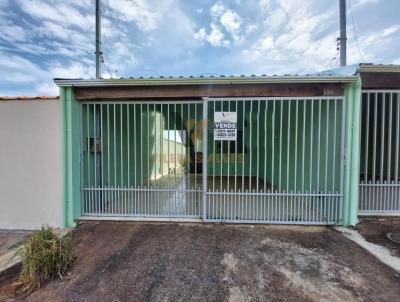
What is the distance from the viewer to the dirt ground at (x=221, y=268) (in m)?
2.04

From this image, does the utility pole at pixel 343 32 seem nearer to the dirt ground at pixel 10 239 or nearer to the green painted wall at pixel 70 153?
the green painted wall at pixel 70 153

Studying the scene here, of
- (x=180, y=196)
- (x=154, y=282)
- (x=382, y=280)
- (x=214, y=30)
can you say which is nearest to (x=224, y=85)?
(x=180, y=196)

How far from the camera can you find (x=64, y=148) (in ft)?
11.9

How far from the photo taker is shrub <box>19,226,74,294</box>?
2211mm

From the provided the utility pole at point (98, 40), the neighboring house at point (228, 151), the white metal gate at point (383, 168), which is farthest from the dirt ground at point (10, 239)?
the white metal gate at point (383, 168)

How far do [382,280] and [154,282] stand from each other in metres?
2.38

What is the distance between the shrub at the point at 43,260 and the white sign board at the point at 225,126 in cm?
260

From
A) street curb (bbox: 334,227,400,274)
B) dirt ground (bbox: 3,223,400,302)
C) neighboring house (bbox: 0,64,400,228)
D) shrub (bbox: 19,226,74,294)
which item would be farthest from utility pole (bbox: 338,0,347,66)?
shrub (bbox: 19,226,74,294)

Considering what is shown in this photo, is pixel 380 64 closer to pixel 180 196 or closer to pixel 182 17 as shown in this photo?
pixel 180 196

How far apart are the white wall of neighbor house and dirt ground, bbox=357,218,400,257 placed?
5.02 meters

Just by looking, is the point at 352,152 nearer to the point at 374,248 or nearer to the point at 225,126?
the point at 374,248

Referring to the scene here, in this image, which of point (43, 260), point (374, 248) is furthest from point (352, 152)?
point (43, 260)

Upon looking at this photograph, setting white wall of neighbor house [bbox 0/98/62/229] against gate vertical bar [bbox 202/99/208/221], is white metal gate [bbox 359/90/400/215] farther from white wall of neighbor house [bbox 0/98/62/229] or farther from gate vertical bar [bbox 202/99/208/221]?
white wall of neighbor house [bbox 0/98/62/229]

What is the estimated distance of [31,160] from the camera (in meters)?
3.74
